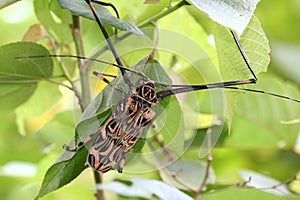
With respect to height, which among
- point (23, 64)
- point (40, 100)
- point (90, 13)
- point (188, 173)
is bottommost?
point (188, 173)

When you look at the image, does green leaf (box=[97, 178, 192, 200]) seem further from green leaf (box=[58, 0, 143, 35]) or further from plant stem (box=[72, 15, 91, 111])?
green leaf (box=[58, 0, 143, 35])

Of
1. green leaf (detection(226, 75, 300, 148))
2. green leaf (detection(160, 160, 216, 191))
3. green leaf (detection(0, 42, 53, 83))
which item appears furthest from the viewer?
green leaf (detection(226, 75, 300, 148))

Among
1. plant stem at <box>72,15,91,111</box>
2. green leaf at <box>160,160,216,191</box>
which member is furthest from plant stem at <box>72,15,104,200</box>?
green leaf at <box>160,160,216,191</box>

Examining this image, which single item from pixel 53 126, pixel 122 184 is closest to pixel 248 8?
pixel 122 184

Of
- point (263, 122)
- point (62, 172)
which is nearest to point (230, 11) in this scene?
point (62, 172)

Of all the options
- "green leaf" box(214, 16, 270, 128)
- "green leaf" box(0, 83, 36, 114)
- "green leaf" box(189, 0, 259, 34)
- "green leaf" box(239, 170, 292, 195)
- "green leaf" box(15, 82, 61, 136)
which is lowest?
"green leaf" box(239, 170, 292, 195)

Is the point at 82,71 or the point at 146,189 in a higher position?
the point at 82,71

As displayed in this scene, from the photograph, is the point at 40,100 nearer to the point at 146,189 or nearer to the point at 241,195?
the point at 146,189
